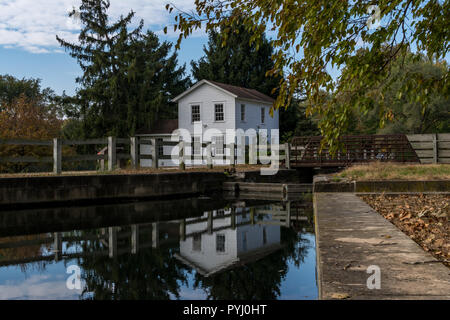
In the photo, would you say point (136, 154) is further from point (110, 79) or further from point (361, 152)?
point (110, 79)

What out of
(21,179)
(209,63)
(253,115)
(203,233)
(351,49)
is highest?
(209,63)

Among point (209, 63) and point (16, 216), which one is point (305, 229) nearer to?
point (16, 216)

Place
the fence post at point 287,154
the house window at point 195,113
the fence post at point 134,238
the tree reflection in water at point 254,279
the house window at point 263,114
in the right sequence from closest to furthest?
the tree reflection in water at point 254,279 < the fence post at point 134,238 < the fence post at point 287,154 < the house window at point 195,113 < the house window at point 263,114

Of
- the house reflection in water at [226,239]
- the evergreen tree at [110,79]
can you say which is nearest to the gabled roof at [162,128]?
the evergreen tree at [110,79]

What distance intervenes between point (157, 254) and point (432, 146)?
20.1 m

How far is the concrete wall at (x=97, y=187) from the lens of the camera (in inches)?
496

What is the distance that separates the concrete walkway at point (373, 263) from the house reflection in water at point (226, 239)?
5.21 feet

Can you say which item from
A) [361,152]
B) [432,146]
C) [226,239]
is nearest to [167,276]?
[226,239]

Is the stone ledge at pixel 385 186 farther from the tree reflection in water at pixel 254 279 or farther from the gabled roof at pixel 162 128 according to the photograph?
the gabled roof at pixel 162 128

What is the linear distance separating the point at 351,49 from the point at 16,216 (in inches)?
382

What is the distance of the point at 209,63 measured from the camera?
46125 millimetres

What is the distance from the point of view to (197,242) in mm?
7781

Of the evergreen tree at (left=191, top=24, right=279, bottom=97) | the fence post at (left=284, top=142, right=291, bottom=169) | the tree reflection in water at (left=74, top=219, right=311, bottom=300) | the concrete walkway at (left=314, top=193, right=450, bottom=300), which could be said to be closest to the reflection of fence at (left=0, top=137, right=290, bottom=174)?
the fence post at (left=284, top=142, right=291, bottom=169)
